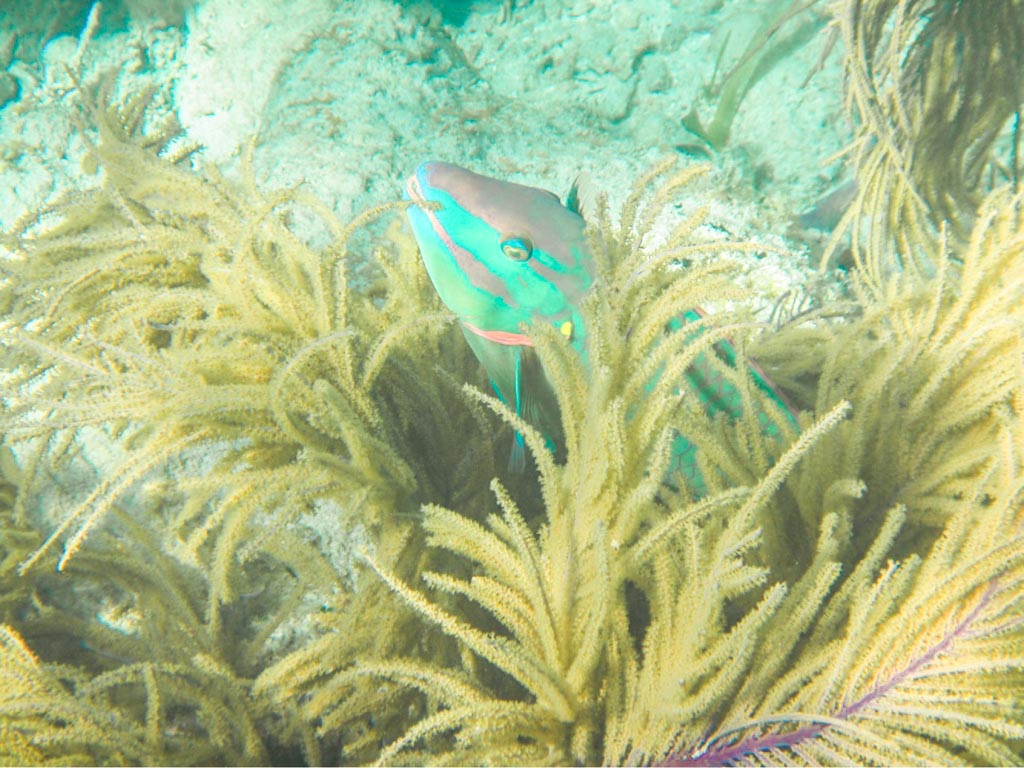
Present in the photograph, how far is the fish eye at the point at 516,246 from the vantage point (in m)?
1.67

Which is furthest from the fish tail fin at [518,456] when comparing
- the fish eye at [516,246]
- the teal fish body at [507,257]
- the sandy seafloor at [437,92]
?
the sandy seafloor at [437,92]

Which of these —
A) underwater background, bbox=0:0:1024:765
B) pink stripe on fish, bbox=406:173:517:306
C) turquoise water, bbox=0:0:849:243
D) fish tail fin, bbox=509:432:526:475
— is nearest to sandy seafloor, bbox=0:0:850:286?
turquoise water, bbox=0:0:849:243

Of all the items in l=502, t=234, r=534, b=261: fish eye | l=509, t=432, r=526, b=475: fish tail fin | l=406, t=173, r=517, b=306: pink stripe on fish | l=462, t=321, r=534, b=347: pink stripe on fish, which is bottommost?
l=509, t=432, r=526, b=475: fish tail fin

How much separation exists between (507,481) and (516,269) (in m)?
0.74

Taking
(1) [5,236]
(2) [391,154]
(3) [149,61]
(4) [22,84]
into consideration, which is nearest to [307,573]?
(1) [5,236]

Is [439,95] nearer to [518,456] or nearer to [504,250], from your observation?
[504,250]

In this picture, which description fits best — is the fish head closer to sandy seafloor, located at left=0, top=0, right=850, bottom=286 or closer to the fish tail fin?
the fish tail fin

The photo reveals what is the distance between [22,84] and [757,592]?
25.0ft

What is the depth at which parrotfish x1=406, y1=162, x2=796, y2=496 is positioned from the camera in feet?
5.61

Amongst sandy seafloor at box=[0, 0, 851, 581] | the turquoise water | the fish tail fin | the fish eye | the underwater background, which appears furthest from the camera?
the turquoise water

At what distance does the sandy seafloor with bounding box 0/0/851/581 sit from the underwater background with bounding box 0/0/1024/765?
0.12 meters

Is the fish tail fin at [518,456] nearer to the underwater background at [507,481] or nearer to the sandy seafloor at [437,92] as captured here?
the underwater background at [507,481]

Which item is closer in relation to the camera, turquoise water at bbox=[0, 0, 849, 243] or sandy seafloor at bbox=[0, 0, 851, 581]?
sandy seafloor at bbox=[0, 0, 851, 581]

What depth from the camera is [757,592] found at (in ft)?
4.59
